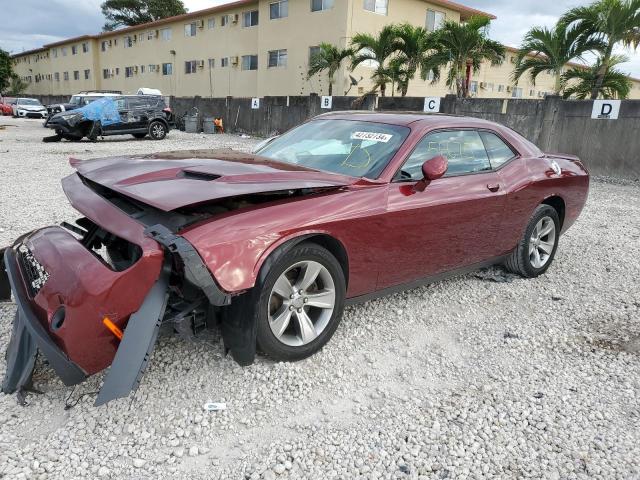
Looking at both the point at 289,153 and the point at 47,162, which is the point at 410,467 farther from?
the point at 47,162

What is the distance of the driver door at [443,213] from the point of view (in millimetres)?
3367

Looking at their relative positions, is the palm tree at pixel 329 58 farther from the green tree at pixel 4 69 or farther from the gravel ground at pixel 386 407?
the green tree at pixel 4 69

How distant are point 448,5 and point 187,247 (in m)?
27.8

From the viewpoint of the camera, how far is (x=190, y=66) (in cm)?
3397

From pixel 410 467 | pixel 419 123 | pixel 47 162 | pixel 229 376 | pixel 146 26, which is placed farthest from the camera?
pixel 146 26

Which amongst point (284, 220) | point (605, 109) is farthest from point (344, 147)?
point (605, 109)

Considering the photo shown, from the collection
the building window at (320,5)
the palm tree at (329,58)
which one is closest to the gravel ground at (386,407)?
the palm tree at (329,58)

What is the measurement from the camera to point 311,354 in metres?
3.08

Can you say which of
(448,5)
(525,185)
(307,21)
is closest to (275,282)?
(525,185)

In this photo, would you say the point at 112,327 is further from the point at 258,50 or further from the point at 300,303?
the point at 258,50

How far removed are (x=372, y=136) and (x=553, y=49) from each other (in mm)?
12551

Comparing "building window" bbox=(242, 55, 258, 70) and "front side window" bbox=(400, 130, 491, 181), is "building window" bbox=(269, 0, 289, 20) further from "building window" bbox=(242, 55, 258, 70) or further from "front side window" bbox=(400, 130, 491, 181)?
"front side window" bbox=(400, 130, 491, 181)

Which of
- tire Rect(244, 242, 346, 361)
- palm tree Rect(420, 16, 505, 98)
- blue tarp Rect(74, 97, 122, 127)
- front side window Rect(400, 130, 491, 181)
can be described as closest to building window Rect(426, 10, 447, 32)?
palm tree Rect(420, 16, 505, 98)

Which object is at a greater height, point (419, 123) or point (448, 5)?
point (448, 5)
